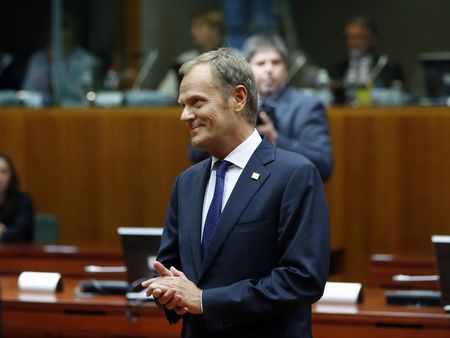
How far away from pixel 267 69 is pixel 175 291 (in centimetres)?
222

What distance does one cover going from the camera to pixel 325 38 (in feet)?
25.0

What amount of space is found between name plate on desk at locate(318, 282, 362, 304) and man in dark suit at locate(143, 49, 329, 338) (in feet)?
5.59

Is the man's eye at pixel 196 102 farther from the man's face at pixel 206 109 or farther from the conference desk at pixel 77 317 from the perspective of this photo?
the conference desk at pixel 77 317

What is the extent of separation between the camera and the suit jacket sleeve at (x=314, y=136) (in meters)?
4.68

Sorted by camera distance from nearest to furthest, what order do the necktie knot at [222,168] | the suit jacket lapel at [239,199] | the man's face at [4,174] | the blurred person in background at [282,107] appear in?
1. the suit jacket lapel at [239,199]
2. the necktie knot at [222,168]
3. the blurred person in background at [282,107]
4. the man's face at [4,174]

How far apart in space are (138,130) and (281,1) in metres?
1.37

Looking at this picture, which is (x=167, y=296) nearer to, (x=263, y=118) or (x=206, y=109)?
(x=206, y=109)

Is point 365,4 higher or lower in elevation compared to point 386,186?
higher

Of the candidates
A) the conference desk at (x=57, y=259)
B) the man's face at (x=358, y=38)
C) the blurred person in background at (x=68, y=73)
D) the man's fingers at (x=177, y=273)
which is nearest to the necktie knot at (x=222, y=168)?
the man's fingers at (x=177, y=273)

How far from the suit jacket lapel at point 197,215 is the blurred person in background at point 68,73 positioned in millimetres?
5116

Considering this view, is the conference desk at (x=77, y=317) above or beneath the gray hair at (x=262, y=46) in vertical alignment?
beneath

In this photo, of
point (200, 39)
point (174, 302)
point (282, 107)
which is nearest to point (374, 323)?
point (282, 107)

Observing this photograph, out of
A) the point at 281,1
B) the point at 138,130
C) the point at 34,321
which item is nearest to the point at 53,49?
the point at 138,130

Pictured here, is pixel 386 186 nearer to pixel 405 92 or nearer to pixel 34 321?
pixel 405 92
